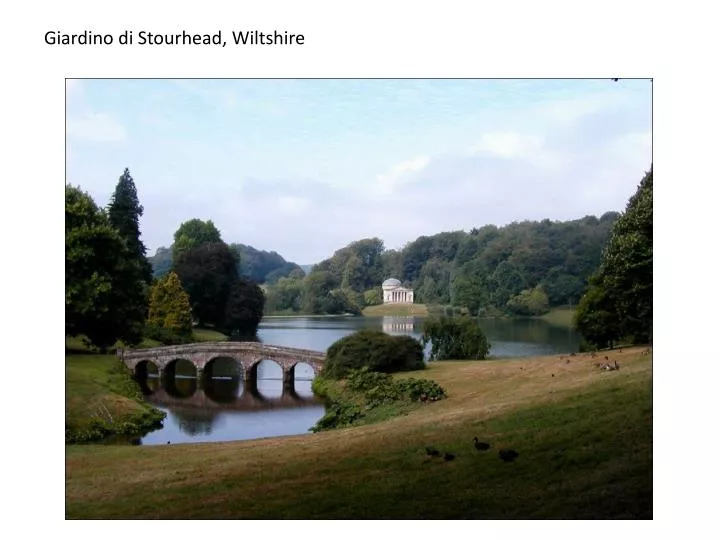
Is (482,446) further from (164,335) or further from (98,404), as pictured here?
(164,335)

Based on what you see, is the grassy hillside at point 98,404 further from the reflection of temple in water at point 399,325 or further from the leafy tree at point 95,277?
the reflection of temple in water at point 399,325

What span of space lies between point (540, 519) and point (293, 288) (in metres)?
24.5

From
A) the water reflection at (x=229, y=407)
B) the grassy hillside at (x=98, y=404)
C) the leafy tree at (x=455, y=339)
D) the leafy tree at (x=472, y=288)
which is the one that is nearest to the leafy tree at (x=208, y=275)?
the water reflection at (x=229, y=407)

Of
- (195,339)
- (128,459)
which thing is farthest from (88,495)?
(195,339)

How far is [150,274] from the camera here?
37.5 m

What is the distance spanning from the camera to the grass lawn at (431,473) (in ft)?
39.2

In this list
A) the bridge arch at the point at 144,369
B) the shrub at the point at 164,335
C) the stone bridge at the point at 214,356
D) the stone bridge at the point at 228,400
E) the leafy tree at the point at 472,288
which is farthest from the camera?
the bridge arch at the point at 144,369

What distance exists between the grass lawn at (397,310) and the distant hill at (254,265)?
639 centimetres

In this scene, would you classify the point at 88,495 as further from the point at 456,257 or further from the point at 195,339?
the point at 195,339

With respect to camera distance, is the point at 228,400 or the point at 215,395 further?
the point at 215,395

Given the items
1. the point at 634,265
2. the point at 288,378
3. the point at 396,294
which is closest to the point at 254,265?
the point at 288,378

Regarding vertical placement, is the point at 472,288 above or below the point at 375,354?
above

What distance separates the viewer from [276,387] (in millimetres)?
37750

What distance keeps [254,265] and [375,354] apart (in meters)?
6.69
